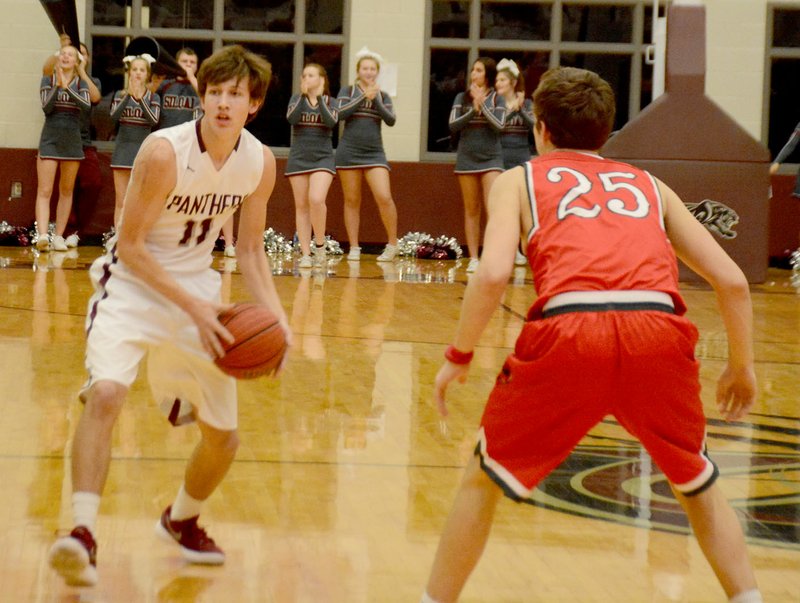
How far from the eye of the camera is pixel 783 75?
15055mm

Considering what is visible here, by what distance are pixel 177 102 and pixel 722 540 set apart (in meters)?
11.3

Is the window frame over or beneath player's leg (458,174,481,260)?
over

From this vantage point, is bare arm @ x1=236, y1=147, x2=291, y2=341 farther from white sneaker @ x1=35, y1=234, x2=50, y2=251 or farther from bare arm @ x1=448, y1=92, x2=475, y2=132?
white sneaker @ x1=35, y1=234, x2=50, y2=251

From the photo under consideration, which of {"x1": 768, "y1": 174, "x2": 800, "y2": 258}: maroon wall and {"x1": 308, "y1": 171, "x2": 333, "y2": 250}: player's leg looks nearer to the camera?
{"x1": 308, "y1": 171, "x2": 333, "y2": 250}: player's leg

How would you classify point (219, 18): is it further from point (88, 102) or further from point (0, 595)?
point (0, 595)

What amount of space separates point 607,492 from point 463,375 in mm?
1792

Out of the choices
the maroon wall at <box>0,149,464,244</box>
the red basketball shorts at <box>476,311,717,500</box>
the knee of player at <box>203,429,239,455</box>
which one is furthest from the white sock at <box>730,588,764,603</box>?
the maroon wall at <box>0,149,464,244</box>

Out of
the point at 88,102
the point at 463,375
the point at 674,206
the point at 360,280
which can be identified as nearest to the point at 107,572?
the point at 463,375

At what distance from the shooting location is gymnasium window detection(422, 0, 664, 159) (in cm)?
1488

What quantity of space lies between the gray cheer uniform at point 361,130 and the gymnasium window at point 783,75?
4.79 metres

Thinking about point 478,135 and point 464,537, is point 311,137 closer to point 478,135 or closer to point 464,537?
point 478,135

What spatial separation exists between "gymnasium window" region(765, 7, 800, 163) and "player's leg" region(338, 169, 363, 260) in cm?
501

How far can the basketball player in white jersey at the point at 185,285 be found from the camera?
3717 millimetres

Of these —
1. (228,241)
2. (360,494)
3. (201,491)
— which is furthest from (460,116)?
(201,491)
